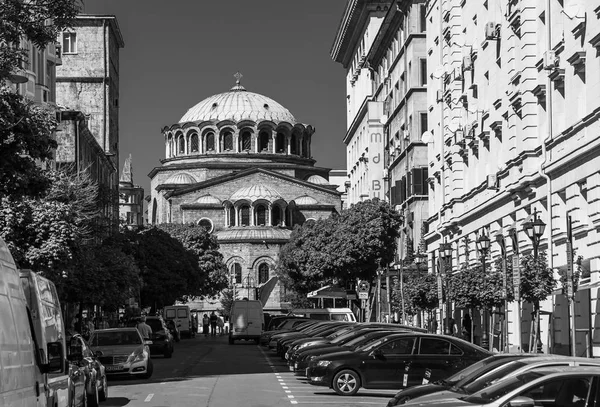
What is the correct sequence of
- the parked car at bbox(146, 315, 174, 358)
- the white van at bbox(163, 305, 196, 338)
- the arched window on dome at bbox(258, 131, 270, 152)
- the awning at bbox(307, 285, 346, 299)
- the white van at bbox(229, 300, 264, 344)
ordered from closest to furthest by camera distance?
the parked car at bbox(146, 315, 174, 358)
the white van at bbox(229, 300, 264, 344)
the awning at bbox(307, 285, 346, 299)
the white van at bbox(163, 305, 196, 338)
the arched window on dome at bbox(258, 131, 270, 152)

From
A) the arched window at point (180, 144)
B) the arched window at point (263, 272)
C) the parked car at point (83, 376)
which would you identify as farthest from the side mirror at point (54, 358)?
the arched window at point (180, 144)

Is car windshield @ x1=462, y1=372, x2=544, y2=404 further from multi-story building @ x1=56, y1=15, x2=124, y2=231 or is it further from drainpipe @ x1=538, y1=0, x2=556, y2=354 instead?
multi-story building @ x1=56, y1=15, x2=124, y2=231

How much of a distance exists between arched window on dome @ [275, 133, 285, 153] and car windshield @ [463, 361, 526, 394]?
130836 millimetres

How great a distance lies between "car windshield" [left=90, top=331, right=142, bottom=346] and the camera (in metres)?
30.2

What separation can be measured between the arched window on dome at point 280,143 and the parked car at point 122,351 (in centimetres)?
11492

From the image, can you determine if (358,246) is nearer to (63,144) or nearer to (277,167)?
(63,144)

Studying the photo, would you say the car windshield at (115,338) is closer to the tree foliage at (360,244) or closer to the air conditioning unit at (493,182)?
the air conditioning unit at (493,182)

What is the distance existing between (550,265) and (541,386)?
2012 cm

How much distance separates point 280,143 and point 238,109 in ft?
21.3

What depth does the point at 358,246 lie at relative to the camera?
210ft

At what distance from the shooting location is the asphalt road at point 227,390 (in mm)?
22625

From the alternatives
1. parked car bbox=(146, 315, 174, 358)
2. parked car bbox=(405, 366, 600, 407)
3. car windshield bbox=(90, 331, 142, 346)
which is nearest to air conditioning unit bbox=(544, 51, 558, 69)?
car windshield bbox=(90, 331, 142, 346)

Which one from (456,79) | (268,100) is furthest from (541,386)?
(268,100)

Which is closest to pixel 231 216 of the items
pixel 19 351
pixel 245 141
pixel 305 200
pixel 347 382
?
pixel 305 200
